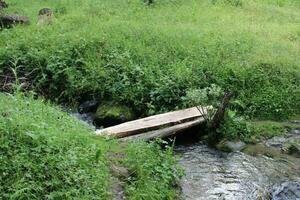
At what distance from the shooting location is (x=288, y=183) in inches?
324

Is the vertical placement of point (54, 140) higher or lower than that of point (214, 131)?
higher

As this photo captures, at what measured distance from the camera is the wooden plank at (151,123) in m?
9.36

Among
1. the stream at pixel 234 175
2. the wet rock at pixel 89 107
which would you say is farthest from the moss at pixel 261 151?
the wet rock at pixel 89 107

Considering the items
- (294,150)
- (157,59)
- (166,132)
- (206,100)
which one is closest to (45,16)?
(157,59)

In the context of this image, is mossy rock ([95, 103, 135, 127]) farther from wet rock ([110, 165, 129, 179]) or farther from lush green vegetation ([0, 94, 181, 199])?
wet rock ([110, 165, 129, 179])

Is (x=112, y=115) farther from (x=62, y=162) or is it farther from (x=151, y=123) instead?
(x=62, y=162)

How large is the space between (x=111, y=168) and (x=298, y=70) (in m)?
7.20

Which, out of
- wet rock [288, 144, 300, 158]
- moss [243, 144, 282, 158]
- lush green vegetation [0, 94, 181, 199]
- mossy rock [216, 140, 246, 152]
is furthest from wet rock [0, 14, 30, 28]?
wet rock [288, 144, 300, 158]

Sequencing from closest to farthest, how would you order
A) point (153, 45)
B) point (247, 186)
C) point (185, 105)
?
point (247, 186)
point (185, 105)
point (153, 45)

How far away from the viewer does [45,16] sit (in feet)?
53.3

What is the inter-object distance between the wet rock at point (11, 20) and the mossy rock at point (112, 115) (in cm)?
605

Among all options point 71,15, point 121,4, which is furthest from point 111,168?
point 121,4

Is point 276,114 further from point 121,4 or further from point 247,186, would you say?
point 121,4

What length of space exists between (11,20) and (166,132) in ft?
28.5
